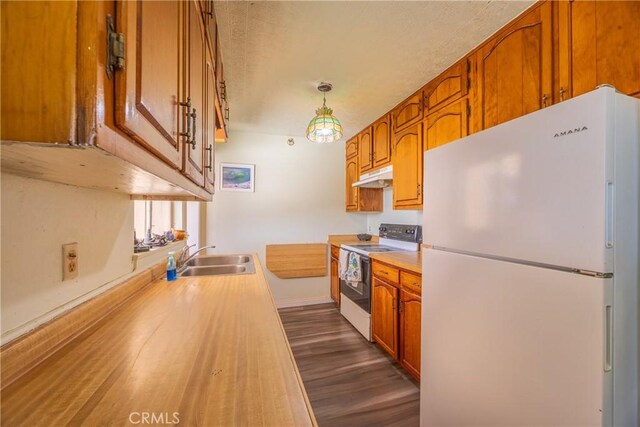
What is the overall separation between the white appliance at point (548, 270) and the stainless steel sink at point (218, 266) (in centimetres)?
136

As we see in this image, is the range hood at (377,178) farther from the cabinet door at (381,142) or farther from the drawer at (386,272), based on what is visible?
the drawer at (386,272)

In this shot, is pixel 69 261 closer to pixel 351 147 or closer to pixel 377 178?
pixel 377 178

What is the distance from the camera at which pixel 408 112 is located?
7.88ft

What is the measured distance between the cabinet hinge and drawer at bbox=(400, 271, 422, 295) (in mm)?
1861

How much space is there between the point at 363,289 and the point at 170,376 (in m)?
2.25

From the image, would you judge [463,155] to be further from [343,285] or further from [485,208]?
[343,285]

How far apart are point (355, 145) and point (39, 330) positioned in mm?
3316

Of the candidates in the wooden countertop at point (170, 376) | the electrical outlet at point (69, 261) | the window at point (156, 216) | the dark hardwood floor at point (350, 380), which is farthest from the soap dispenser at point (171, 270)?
the dark hardwood floor at point (350, 380)

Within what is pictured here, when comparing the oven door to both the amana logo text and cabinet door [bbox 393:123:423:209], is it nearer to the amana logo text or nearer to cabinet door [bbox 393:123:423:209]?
cabinet door [bbox 393:123:423:209]

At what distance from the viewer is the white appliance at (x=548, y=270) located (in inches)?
29.6

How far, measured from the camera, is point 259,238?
350cm

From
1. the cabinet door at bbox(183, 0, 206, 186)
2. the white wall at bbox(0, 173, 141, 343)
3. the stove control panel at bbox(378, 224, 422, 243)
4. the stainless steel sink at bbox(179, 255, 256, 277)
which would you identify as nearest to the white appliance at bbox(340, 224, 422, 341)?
the stove control panel at bbox(378, 224, 422, 243)

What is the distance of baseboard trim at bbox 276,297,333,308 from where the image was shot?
3.52 m

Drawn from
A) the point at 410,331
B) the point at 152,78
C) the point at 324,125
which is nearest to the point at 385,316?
the point at 410,331
